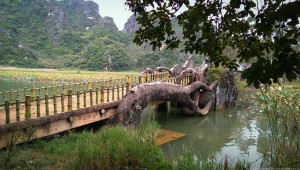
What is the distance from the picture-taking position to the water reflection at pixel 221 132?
8734 mm

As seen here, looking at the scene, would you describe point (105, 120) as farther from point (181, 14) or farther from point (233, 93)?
point (233, 93)

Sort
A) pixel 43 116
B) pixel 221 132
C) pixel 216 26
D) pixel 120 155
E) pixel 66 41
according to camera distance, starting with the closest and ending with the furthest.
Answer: pixel 216 26, pixel 120 155, pixel 43 116, pixel 221 132, pixel 66 41

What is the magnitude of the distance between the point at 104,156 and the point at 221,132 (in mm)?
7748

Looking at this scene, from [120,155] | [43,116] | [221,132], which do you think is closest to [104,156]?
[120,155]

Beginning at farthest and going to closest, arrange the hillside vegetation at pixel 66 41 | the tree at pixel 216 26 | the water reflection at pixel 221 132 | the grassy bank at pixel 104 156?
the hillside vegetation at pixel 66 41
the water reflection at pixel 221 132
the grassy bank at pixel 104 156
the tree at pixel 216 26

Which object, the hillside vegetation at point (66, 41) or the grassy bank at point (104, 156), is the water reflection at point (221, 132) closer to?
A: the grassy bank at point (104, 156)

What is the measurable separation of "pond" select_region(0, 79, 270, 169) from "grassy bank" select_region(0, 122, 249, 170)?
172 centimetres

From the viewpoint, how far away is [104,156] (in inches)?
194

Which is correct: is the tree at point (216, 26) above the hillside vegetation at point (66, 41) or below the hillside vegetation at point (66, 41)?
below

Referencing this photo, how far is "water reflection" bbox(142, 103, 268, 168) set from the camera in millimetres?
8734

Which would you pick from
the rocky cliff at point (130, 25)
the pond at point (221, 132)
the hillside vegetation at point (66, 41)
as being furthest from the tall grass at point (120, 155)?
the rocky cliff at point (130, 25)

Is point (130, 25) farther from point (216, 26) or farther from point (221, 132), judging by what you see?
point (216, 26)

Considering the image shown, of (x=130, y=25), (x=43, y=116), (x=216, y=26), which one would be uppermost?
(x=130, y=25)

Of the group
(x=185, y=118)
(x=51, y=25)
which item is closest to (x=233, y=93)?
(x=185, y=118)
